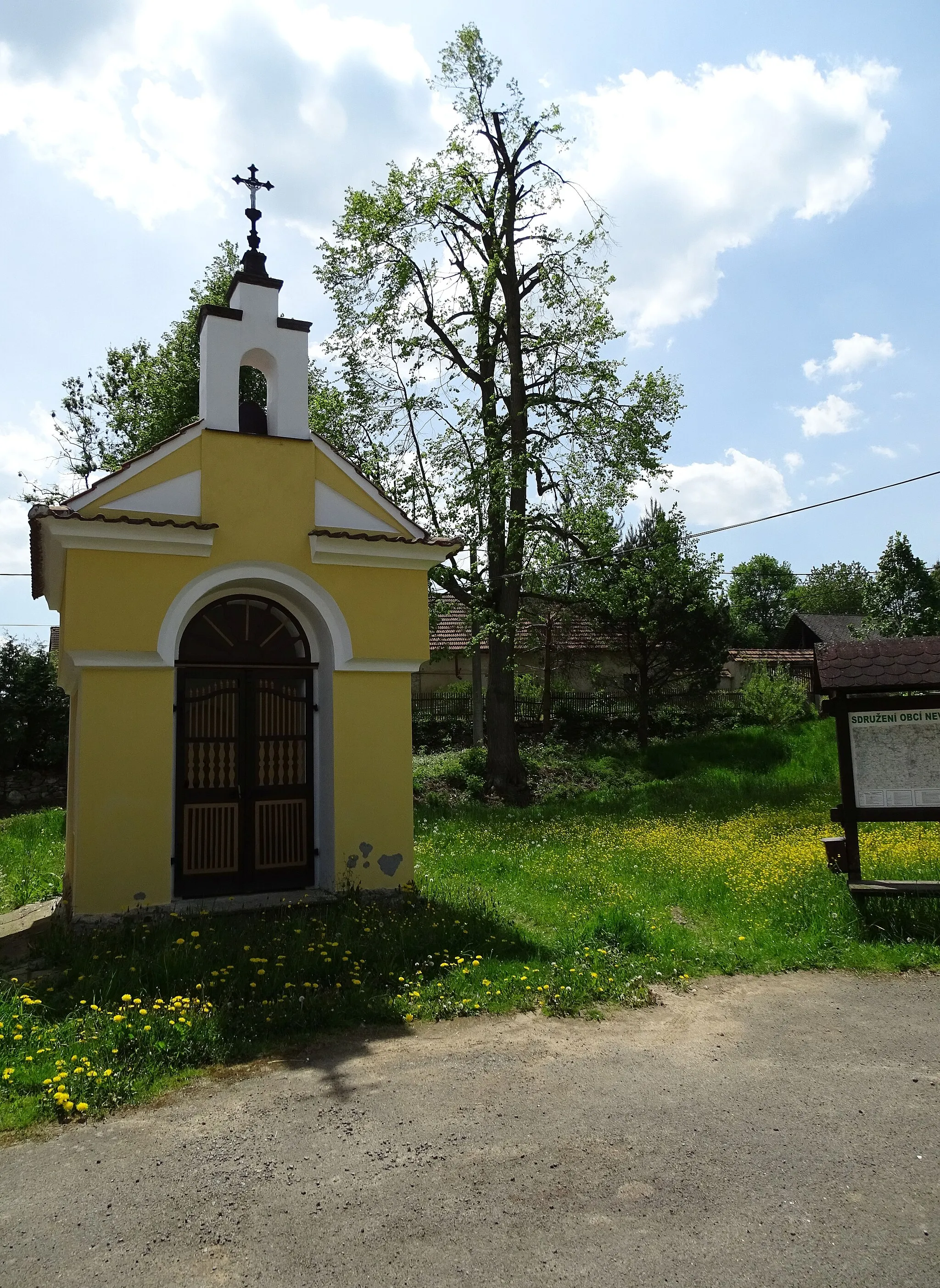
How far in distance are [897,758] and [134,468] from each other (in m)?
7.69

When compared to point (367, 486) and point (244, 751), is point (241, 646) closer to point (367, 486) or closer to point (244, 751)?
point (244, 751)

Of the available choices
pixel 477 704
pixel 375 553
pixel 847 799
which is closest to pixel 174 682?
pixel 375 553

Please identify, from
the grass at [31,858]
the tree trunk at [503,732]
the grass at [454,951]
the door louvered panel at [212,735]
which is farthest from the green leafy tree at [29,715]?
the door louvered panel at [212,735]

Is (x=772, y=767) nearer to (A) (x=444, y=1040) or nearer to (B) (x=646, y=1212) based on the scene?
(A) (x=444, y=1040)

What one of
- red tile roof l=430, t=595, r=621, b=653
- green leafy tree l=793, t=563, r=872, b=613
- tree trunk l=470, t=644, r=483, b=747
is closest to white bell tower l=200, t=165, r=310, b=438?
red tile roof l=430, t=595, r=621, b=653

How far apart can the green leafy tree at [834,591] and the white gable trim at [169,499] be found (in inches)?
2379

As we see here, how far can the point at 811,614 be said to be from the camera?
52.3 metres

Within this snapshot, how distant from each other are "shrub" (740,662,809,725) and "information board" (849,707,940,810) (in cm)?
1703

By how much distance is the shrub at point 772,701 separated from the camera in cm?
2520

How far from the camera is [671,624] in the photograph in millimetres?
24047

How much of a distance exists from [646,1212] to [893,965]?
4.50m

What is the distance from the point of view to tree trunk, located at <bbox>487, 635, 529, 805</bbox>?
63.7 feet

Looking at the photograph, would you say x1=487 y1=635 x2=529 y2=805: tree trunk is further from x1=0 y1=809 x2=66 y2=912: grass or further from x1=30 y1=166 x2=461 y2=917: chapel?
x1=30 y1=166 x2=461 y2=917: chapel

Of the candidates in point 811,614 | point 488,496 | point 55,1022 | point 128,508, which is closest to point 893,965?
point 55,1022
